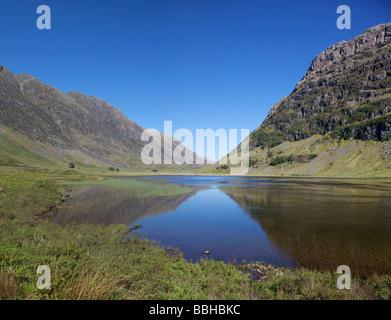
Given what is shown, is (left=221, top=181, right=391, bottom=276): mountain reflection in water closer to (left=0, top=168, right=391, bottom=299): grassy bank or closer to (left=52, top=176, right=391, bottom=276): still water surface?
(left=52, top=176, right=391, bottom=276): still water surface

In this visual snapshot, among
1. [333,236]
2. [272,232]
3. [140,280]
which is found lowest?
[272,232]

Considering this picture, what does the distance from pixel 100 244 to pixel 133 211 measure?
2153 cm

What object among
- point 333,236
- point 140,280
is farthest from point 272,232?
point 140,280

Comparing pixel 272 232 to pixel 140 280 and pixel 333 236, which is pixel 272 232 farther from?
pixel 140 280

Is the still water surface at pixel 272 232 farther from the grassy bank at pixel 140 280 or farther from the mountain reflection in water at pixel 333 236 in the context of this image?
the grassy bank at pixel 140 280

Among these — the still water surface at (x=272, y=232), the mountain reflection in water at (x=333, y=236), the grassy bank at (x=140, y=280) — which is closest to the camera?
the grassy bank at (x=140, y=280)

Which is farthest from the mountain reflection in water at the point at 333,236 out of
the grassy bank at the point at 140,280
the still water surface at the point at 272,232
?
the grassy bank at the point at 140,280

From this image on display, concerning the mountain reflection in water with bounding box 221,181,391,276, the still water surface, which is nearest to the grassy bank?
the still water surface

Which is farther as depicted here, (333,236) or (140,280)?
(333,236)

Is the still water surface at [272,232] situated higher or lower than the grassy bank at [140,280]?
lower

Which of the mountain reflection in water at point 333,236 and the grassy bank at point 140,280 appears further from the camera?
the mountain reflection in water at point 333,236

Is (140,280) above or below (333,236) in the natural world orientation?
above

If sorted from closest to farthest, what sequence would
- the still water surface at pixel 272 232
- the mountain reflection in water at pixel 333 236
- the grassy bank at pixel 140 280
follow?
the grassy bank at pixel 140 280 < the mountain reflection in water at pixel 333 236 < the still water surface at pixel 272 232
